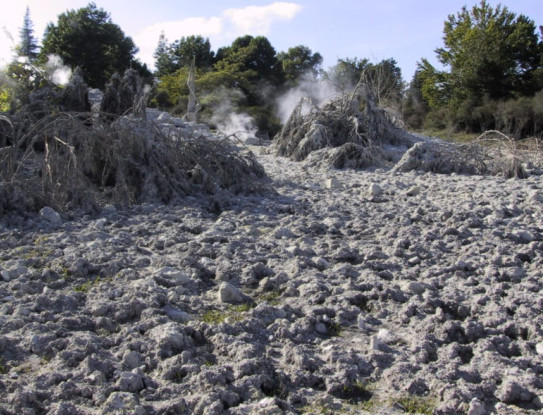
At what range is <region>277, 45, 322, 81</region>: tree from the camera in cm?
2990

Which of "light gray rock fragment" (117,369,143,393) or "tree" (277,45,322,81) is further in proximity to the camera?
"tree" (277,45,322,81)

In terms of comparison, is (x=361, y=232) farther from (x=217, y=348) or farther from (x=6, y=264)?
(x=6, y=264)

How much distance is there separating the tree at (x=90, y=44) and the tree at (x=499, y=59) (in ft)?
48.1

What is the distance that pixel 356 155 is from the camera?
28.2ft

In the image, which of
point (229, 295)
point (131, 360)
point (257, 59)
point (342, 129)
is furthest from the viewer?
point (257, 59)

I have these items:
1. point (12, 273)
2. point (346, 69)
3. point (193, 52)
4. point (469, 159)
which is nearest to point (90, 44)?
point (193, 52)

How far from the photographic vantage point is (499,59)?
24594 millimetres

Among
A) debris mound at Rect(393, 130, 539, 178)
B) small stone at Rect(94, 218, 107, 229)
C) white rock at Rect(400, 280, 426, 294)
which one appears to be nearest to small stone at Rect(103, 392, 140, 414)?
white rock at Rect(400, 280, 426, 294)

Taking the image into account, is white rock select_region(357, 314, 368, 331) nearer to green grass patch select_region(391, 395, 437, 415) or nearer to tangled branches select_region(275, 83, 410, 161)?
green grass patch select_region(391, 395, 437, 415)

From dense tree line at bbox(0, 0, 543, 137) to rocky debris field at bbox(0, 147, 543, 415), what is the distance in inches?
572

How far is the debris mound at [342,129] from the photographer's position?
959cm

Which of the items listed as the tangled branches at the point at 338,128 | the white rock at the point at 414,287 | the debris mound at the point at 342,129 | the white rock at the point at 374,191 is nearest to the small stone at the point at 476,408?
the white rock at the point at 414,287

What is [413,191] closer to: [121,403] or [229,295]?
[229,295]

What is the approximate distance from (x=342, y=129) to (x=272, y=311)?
7.31 m
